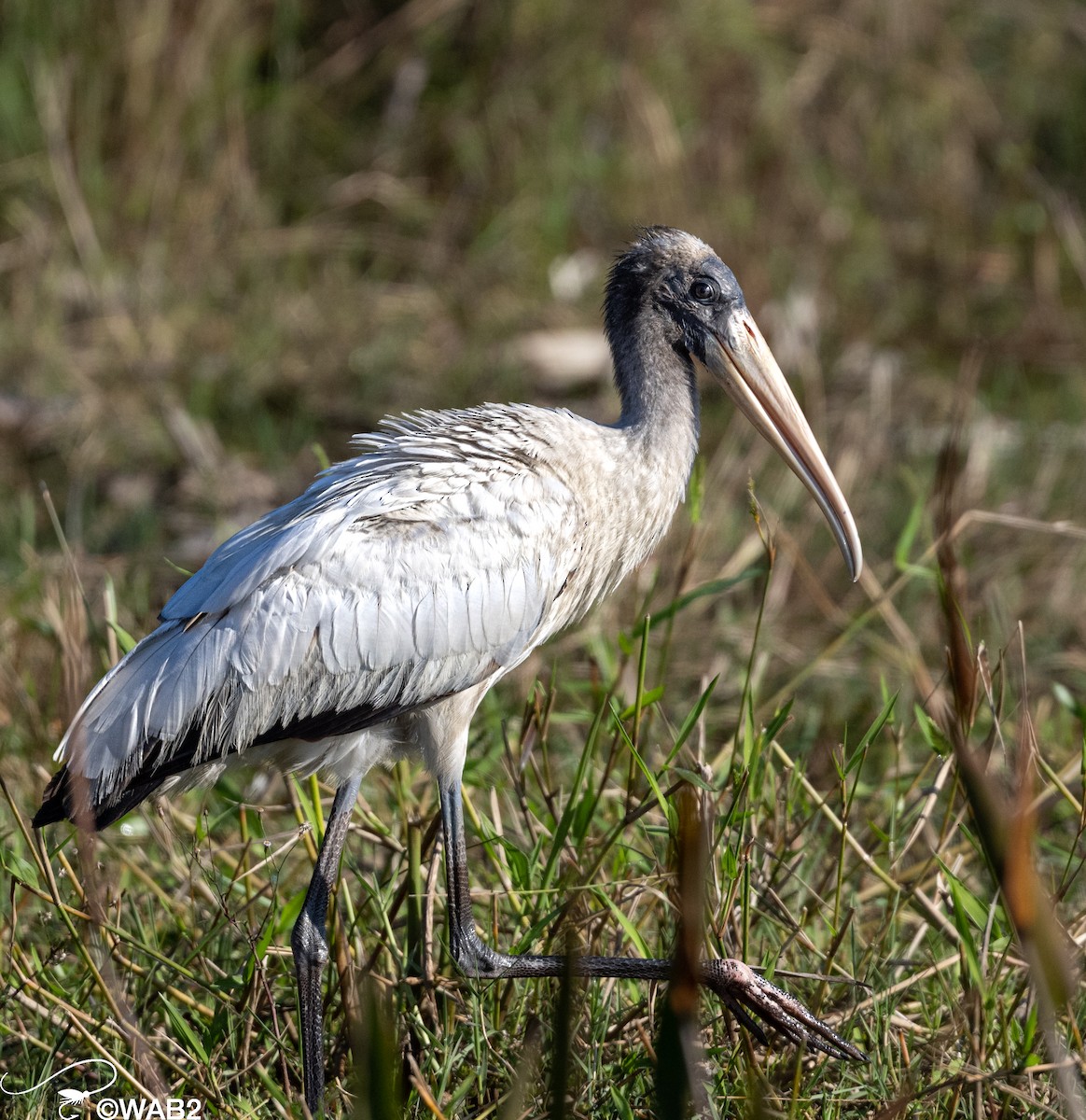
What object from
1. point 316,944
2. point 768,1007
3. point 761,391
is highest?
point 761,391

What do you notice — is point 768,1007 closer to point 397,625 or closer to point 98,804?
point 397,625

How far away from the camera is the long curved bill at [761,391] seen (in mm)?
3271

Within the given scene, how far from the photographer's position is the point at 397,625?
2.94 metres

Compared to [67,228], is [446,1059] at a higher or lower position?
lower

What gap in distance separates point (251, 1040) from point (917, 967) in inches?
51.8

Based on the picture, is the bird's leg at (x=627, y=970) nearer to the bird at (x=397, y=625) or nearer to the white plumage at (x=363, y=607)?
the bird at (x=397, y=625)

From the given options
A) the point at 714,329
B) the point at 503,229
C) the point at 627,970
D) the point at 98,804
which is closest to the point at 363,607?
the point at 98,804

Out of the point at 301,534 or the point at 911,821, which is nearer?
the point at 301,534

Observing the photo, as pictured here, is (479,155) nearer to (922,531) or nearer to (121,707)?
(922,531)

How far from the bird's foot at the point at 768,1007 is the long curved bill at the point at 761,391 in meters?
0.99

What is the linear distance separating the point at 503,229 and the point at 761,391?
431 centimetres

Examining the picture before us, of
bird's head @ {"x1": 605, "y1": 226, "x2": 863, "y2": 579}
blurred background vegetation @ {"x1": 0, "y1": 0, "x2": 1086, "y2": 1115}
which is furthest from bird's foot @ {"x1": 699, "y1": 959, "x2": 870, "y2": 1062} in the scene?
blurred background vegetation @ {"x1": 0, "y1": 0, "x2": 1086, "y2": 1115}

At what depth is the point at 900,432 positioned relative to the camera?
20.0 ft

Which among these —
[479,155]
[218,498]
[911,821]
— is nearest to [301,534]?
[911,821]
